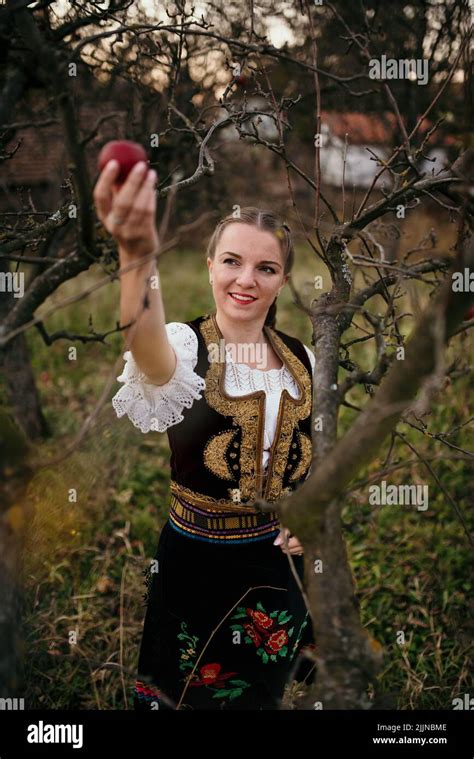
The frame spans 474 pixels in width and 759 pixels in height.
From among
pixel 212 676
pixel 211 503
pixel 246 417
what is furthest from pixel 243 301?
pixel 212 676

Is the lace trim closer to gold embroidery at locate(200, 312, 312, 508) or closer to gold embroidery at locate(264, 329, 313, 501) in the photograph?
gold embroidery at locate(200, 312, 312, 508)

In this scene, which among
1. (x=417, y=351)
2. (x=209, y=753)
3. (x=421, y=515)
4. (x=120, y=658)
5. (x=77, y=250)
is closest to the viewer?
(x=417, y=351)

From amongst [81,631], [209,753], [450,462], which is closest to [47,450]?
[81,631]

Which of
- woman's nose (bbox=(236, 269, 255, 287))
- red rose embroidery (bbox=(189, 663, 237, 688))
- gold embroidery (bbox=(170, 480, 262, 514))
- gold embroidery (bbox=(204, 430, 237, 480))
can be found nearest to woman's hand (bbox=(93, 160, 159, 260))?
woman's nose (bbox=(236, 269, 255, 287))

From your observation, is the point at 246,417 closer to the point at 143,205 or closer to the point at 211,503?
the point at 211,503

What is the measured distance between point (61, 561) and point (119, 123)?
3.00 metres

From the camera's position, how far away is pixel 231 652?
2.06 meters

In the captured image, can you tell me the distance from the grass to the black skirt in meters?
0.22

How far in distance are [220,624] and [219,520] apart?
1.18 ft

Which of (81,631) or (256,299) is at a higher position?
(256,299)

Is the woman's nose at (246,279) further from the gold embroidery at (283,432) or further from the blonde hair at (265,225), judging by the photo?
the gold embroidery at (283,432)

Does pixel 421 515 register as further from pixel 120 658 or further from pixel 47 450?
pixel 47 450

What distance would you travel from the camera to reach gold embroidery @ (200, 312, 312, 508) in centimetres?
192

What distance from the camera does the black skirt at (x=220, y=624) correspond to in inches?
80.2
